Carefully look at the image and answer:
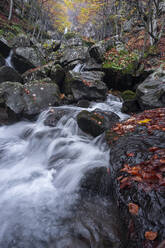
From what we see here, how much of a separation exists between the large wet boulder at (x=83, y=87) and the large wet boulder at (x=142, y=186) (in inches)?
247

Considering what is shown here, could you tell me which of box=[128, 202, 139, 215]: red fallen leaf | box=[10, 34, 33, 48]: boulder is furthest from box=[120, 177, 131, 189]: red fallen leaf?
box=[10, 34, 33, 48]: boulder

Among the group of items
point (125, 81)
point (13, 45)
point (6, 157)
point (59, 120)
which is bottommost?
point (6, 157)

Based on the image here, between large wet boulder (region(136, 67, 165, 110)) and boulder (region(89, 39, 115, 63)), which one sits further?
boulder (region(89, 39, 115, 63))

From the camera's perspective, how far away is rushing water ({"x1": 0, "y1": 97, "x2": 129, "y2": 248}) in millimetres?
2264

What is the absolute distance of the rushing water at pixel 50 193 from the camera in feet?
7.43

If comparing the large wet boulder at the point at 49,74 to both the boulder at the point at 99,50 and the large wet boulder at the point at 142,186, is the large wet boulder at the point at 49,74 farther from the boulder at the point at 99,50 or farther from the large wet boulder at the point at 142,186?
the large wet boulder at the point at 142,186

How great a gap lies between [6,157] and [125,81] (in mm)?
9253

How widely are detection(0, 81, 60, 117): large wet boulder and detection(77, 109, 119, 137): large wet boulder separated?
2862 mm

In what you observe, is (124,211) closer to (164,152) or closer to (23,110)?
(164,152)

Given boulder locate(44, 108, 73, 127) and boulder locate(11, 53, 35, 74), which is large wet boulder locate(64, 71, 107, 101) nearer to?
boulder locate(44, 108, 73, 127)

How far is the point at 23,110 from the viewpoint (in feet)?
23.4

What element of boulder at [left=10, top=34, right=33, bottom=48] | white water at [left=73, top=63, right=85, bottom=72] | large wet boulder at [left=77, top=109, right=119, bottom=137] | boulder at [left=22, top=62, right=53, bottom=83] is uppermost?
boulder at [left=10, top=34, right=33, bottom=48]

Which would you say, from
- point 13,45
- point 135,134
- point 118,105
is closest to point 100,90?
point 118,105

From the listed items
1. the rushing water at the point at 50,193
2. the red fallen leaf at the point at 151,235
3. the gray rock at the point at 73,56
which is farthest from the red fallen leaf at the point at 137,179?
the gray rock at the point at 73,56
